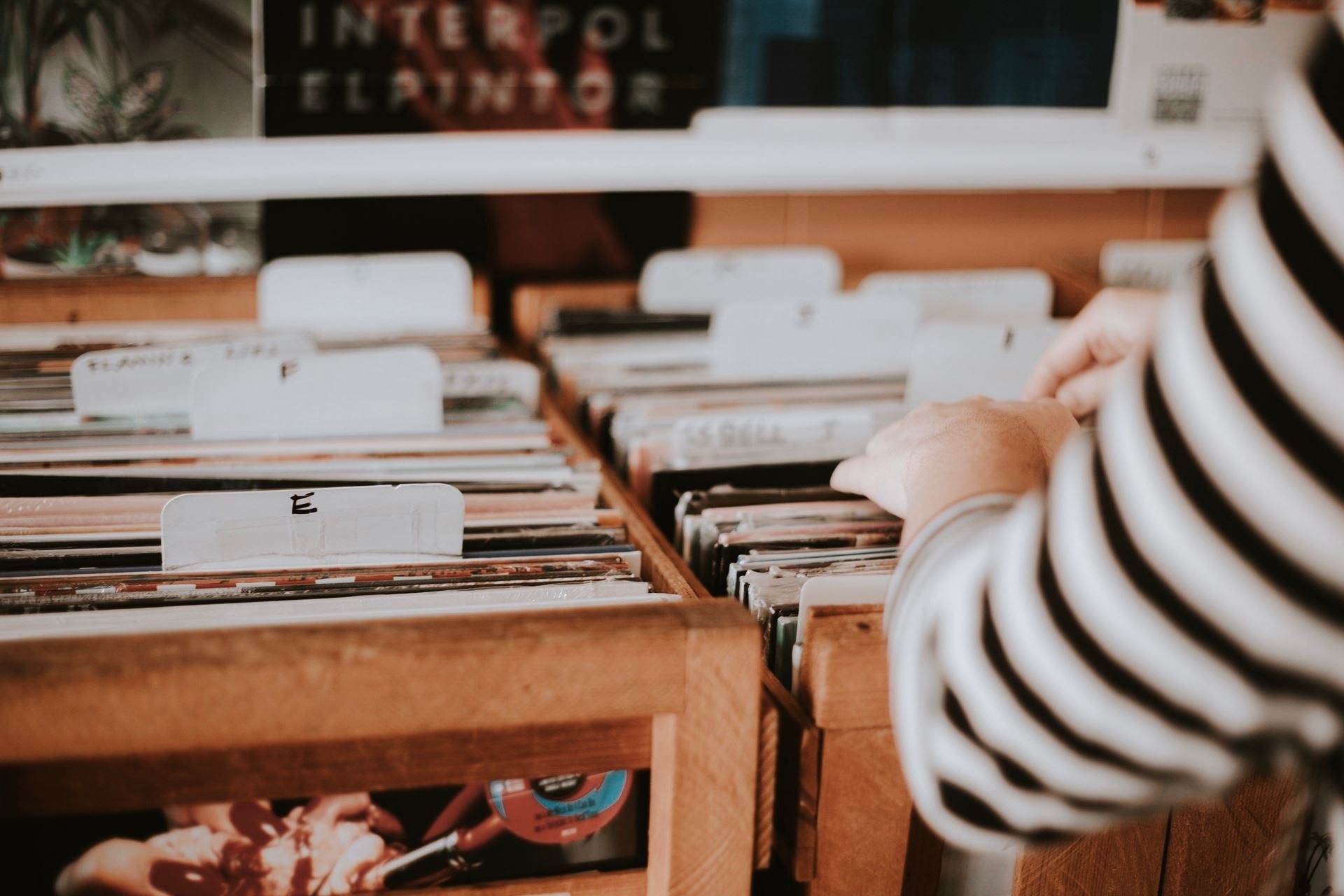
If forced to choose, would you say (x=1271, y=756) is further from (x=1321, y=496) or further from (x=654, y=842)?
(x=654, y=842)

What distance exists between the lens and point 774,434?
3.16ft

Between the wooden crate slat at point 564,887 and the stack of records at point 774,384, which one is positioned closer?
the wooden crate slat at point 564,887

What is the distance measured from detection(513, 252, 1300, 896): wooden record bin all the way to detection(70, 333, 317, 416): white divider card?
494mm

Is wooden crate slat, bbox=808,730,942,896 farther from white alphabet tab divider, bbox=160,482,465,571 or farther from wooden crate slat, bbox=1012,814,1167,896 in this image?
white alphabet tab divider, bbox=160,482,465,571

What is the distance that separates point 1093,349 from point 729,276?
1.92ft

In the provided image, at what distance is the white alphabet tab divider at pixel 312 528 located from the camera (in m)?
0.66

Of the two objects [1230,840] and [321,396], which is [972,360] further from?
[321,396]

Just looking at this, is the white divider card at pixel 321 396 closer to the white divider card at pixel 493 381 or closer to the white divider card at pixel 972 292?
the white divider card at pixel 493 381

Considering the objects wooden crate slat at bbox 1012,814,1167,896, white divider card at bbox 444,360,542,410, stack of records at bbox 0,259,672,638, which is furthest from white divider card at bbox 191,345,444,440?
wooden crate slat at bbox 1012,814,1167,896

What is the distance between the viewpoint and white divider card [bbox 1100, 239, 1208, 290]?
4.94 feet

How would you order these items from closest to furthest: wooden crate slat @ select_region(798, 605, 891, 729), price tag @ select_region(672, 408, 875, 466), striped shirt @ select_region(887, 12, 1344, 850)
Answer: striped shirt @ select_region(887, 12, 1344, 850) → wooden crate slat @ select_region(798, 605, 891, 729) → price tag @ select_region(672, 408, 875, 466)

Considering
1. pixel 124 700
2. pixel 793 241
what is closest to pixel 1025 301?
pixel 793 241

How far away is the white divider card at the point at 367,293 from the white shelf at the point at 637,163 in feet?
0.30

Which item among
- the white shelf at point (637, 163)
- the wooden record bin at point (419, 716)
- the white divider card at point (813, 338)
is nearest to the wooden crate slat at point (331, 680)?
the wooden record bin at point (419, 716)
